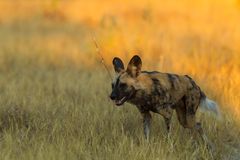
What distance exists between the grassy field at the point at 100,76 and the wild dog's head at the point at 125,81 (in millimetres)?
340

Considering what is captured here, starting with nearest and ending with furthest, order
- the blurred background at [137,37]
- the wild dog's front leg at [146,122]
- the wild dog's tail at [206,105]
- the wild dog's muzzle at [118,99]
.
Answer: the wild dog's muzzle at [118,99], the wild dog's front leg at [146,122], the wild dog's tail at [206,105], the blurred background at [137,37]

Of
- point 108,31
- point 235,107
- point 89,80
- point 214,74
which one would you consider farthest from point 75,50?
point 235,107

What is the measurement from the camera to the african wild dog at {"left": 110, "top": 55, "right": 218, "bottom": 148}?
4277 mm

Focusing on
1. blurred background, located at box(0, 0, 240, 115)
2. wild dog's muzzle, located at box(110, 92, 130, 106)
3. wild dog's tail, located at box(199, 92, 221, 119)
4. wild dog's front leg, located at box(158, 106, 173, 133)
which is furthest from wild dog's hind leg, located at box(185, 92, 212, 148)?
blurred background, located at box(0, 0, 240, 115)

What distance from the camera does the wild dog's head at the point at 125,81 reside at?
420cm

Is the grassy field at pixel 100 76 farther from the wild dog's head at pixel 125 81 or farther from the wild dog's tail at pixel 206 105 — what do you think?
the wild dog's head at pixel 125 81

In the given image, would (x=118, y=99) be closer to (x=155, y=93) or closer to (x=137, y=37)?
(x=155, y=93)

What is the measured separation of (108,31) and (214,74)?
2.47 meters

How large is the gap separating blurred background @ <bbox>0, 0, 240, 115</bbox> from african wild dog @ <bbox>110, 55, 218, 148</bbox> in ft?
3.72

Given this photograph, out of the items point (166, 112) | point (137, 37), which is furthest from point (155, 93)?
point (137, 37)

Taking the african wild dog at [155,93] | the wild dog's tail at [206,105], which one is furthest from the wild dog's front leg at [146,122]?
the wild dog's tail at [206,105]

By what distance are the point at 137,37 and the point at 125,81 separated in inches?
181

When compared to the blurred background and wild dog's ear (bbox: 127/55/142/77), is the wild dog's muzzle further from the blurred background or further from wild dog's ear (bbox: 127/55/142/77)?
the blurred background

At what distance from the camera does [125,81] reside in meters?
4.28
